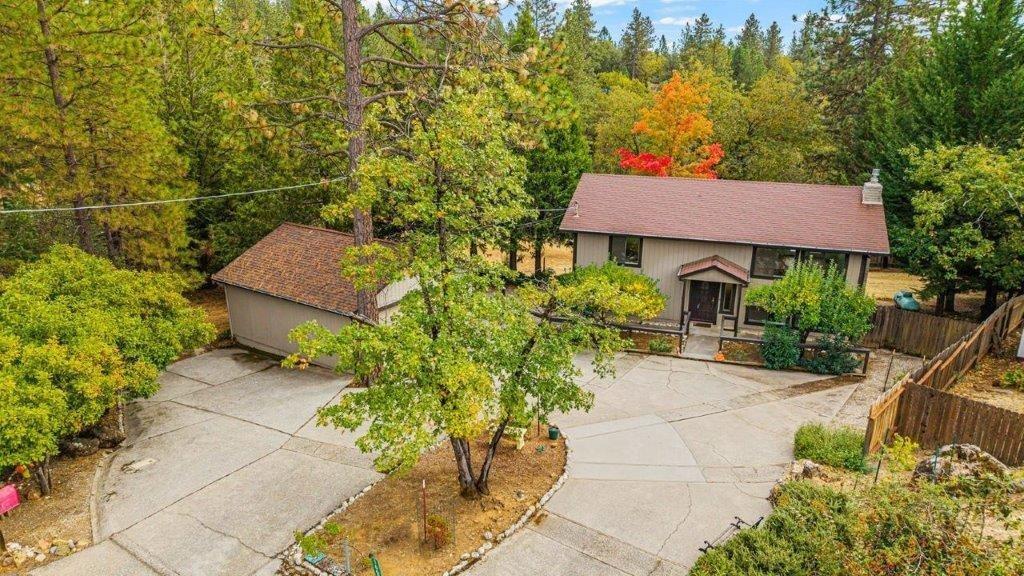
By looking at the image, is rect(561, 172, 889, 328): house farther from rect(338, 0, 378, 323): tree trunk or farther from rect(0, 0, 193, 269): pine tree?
rect(0, 0, 193, 269): pine tree

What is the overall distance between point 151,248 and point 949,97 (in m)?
30.0

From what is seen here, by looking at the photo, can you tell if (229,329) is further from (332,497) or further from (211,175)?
(332,497)

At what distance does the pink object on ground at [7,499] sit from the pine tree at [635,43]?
7854cm

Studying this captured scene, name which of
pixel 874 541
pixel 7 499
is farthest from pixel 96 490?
pixel 874 541

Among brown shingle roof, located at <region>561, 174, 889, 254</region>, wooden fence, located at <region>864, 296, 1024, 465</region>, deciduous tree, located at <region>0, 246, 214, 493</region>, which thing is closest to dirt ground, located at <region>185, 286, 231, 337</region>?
deciduous tree, located at <region>0, 246, 214, 493</region>

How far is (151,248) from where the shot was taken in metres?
21.2

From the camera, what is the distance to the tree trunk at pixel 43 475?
12.7m

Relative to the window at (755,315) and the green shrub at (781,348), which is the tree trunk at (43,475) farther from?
the window at (755,315)

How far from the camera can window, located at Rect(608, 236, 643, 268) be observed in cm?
2361

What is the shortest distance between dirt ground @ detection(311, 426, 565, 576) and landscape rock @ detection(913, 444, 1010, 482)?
23.0 feet

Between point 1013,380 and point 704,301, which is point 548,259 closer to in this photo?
point 704,301

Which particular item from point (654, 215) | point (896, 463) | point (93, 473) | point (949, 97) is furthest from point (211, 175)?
point (949, 97)

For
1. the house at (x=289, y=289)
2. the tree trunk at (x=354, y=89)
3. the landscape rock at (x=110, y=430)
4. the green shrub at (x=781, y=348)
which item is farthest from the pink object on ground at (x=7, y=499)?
the green shrub at (x=781, y=348)

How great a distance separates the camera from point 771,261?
22.5 meters
